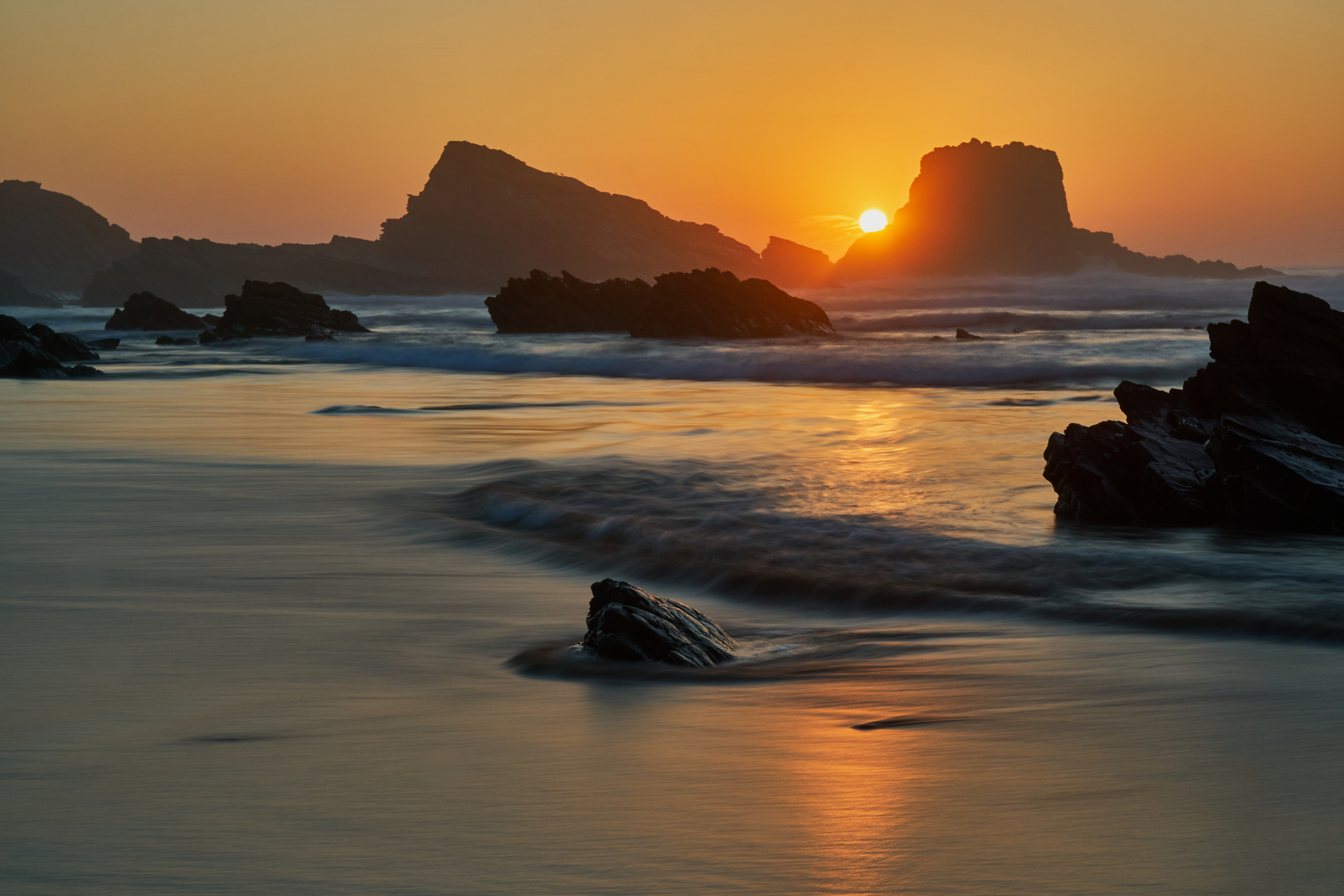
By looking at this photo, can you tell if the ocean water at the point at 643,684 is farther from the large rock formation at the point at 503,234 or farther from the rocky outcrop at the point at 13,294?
the large rock formation at the point at 503,234

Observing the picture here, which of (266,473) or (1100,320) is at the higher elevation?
(1100,320)

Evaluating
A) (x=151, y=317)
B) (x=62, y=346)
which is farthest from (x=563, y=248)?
(x=62, y=346)

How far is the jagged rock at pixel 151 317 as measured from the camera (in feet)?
173

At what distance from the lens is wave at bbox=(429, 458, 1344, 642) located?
5242 millimetres

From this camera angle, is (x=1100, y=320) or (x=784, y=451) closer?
(x=784, y=451)

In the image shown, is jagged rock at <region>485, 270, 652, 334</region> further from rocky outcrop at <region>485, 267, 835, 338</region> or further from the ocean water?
the ocean water

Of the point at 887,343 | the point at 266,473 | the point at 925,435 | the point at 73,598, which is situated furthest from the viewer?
the point at 887,343

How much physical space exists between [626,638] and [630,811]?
153 cm

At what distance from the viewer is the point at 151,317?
5319 cm

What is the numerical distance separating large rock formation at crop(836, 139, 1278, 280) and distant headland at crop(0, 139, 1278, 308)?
0.65 feet

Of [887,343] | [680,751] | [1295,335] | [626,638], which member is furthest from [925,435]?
[887,343]

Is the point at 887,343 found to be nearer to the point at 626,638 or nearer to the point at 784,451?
the point at 784,451

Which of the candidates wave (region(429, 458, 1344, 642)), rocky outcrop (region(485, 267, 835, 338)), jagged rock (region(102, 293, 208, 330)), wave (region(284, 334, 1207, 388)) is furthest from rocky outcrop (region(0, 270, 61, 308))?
wave (region(429, 458, 1344, 642))

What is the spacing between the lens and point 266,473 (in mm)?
9523
